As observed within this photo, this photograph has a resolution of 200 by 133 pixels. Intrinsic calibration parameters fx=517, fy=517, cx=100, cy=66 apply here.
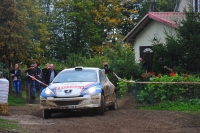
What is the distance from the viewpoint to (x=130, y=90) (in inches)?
850

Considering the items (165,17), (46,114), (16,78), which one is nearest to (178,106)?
(46,114)

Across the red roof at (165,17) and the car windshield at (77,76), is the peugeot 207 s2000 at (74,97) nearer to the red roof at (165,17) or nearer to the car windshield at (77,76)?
the car windshield at (77,76)

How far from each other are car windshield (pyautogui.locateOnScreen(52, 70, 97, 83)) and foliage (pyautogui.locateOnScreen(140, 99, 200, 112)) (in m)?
3.03

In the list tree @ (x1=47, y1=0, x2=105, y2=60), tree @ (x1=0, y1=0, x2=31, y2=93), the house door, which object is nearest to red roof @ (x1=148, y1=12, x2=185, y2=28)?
the house door

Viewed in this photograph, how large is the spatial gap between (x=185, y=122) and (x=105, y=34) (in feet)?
154

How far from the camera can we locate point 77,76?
17188 mm

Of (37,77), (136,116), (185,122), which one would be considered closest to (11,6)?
(37,77)

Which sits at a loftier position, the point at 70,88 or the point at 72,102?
the point at 70,88

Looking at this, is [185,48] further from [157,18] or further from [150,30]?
[150,30]

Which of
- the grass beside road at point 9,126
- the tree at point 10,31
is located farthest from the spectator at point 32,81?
the grass beside road at point 9,126

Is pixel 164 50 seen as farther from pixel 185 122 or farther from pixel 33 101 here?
pixel 185 122

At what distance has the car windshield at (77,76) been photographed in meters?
16.9

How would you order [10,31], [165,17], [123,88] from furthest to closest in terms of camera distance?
[165,17] < [10,31] < [123,88]

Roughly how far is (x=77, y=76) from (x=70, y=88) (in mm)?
1566
